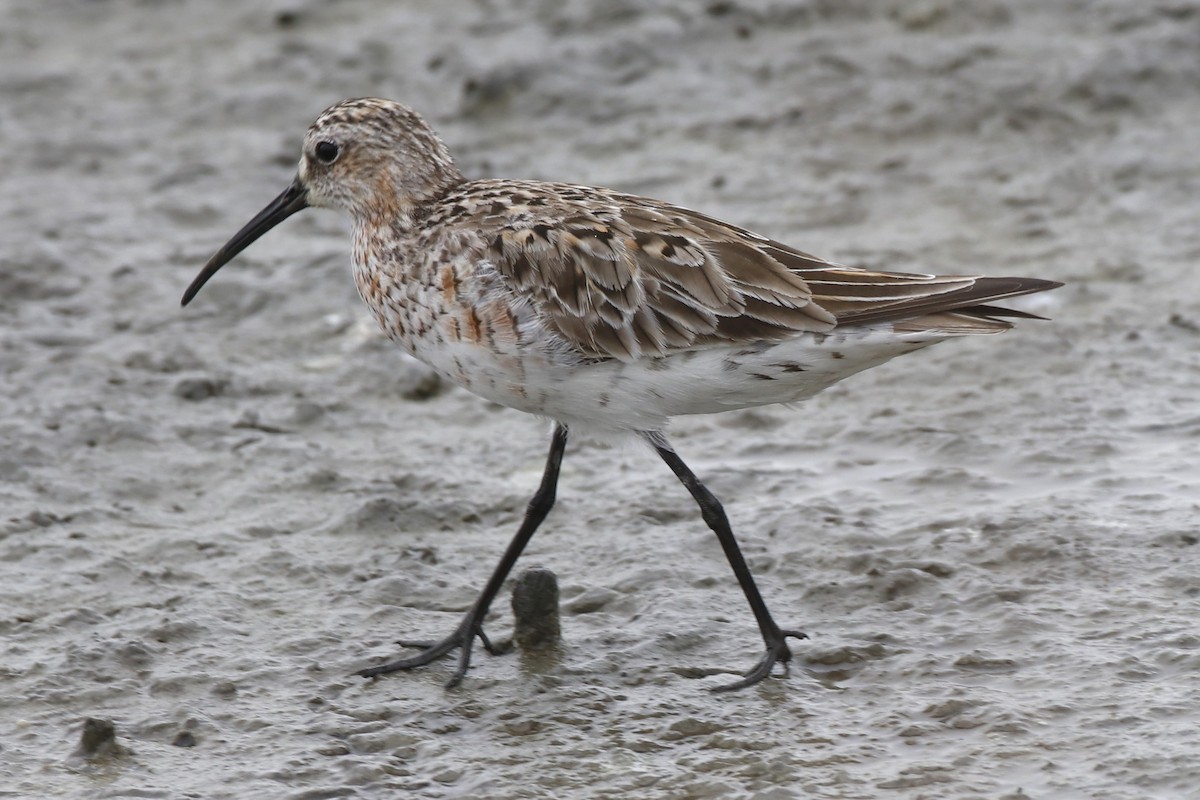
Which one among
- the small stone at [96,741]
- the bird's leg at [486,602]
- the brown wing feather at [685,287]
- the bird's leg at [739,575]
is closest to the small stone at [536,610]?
the bird's leg at [486,602]

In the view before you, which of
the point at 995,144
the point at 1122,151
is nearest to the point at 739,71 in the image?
the point at 995,144

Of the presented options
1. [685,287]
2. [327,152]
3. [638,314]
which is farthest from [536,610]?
[327,152]

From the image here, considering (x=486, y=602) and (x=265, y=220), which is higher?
(x=265, y=220)

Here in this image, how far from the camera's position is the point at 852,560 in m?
7.37

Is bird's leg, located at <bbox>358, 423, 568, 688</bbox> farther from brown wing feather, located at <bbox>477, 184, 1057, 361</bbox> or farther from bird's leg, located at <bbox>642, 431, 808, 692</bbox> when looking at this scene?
brown wing feather, located at <bbox>477, 184, 1057, 361</bbox>

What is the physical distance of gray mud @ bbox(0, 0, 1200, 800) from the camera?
6.25 m

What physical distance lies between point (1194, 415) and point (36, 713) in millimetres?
5317

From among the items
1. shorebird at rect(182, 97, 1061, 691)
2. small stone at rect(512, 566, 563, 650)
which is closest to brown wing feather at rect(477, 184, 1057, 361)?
shorebird at rect(182, 97, 1061, 691)

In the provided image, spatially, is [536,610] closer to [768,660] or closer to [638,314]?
[768,660]

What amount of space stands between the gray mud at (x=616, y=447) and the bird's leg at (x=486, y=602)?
3.5 inches

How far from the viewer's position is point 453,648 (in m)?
6.95

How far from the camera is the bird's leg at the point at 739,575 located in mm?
6605

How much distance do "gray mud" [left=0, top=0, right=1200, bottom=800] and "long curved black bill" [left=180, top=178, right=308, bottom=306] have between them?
1.08m

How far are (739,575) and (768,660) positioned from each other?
1.16ft
